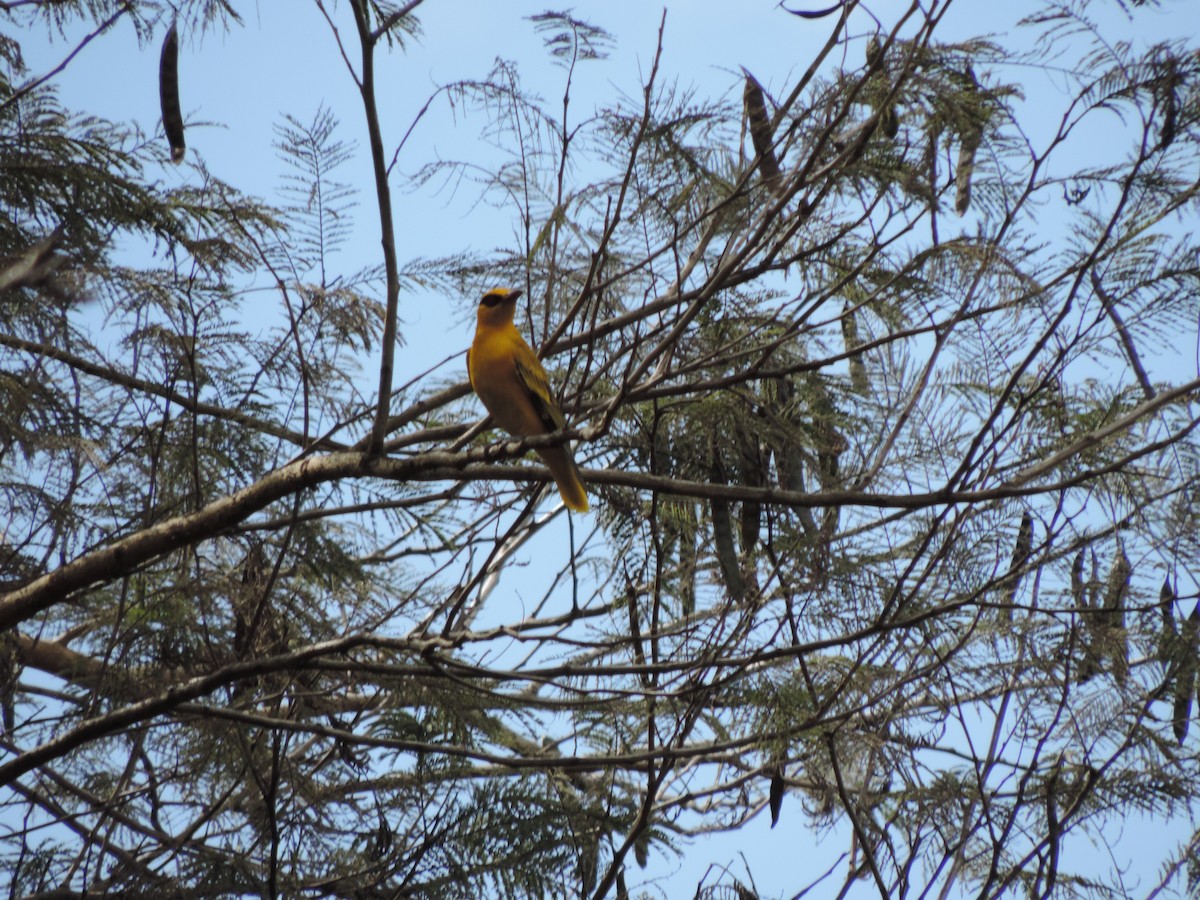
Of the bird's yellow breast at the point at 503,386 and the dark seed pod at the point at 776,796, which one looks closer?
the dark seed pod at the point at 776,796

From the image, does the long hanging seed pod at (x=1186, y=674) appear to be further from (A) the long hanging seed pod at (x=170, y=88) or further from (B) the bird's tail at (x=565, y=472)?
(A) the long hanging seed pod at (x=170, y=88)

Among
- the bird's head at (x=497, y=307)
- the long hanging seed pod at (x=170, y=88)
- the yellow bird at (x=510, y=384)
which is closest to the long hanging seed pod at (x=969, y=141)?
the yellow bird at (x=510, y=384)

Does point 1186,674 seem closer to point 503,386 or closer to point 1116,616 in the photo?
point 1116,616

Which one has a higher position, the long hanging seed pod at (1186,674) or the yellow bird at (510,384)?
the yellow bird at (510,384)

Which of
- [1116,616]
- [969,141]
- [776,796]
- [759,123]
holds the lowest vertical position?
[776,796]

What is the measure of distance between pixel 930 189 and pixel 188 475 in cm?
255

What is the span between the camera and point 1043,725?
389 centimetres

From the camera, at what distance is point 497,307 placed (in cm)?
475

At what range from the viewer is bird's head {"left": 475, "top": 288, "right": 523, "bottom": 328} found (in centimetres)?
471

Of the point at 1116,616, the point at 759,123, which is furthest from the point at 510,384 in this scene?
the point at 1116,616

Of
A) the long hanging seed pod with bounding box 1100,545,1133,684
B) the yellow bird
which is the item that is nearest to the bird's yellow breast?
the yellow bird

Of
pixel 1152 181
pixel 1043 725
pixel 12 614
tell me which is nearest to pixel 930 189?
pixel 1152 181

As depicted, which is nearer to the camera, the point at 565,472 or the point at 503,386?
the point at 565,472

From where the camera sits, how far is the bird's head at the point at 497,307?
471 cm
